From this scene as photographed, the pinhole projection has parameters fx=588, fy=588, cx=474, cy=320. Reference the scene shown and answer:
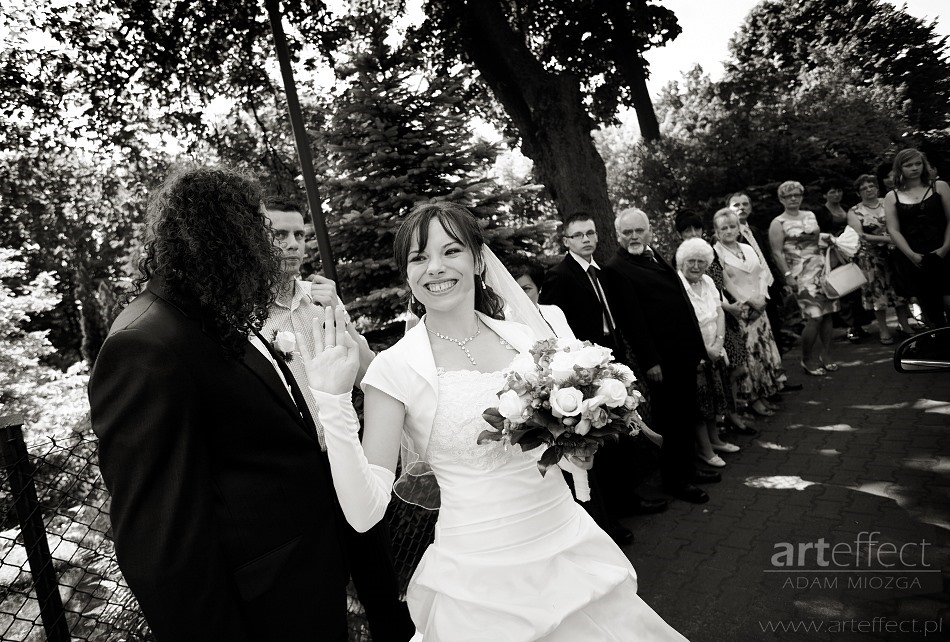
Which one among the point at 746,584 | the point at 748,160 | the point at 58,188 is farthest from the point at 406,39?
the point at 746,584

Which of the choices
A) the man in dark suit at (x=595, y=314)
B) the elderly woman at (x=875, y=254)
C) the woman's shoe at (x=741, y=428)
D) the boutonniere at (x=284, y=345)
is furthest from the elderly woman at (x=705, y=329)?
the boutonniere at (x=284, y=345)

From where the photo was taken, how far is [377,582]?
243 centimetres

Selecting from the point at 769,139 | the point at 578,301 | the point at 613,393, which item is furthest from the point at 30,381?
the point at 769,139

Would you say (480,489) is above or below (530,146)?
below

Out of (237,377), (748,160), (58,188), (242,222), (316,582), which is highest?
(58,188)

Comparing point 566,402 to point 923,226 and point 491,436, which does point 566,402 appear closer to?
point 491,436

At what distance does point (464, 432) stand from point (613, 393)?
59cm

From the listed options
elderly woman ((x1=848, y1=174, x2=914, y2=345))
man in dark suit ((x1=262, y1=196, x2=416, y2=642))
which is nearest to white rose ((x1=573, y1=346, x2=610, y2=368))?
man in dark suit ((x1=262, y1=196, x2=416, y2=642))

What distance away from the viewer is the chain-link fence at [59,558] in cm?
222

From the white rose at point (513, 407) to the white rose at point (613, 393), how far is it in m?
0.27

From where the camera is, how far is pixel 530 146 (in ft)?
29.7

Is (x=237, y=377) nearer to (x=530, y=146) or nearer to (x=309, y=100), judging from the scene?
(x=530, y=146)

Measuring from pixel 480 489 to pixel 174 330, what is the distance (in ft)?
3.92

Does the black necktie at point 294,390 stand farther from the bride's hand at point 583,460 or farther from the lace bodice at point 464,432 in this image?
the bride's hand at point 583,460
